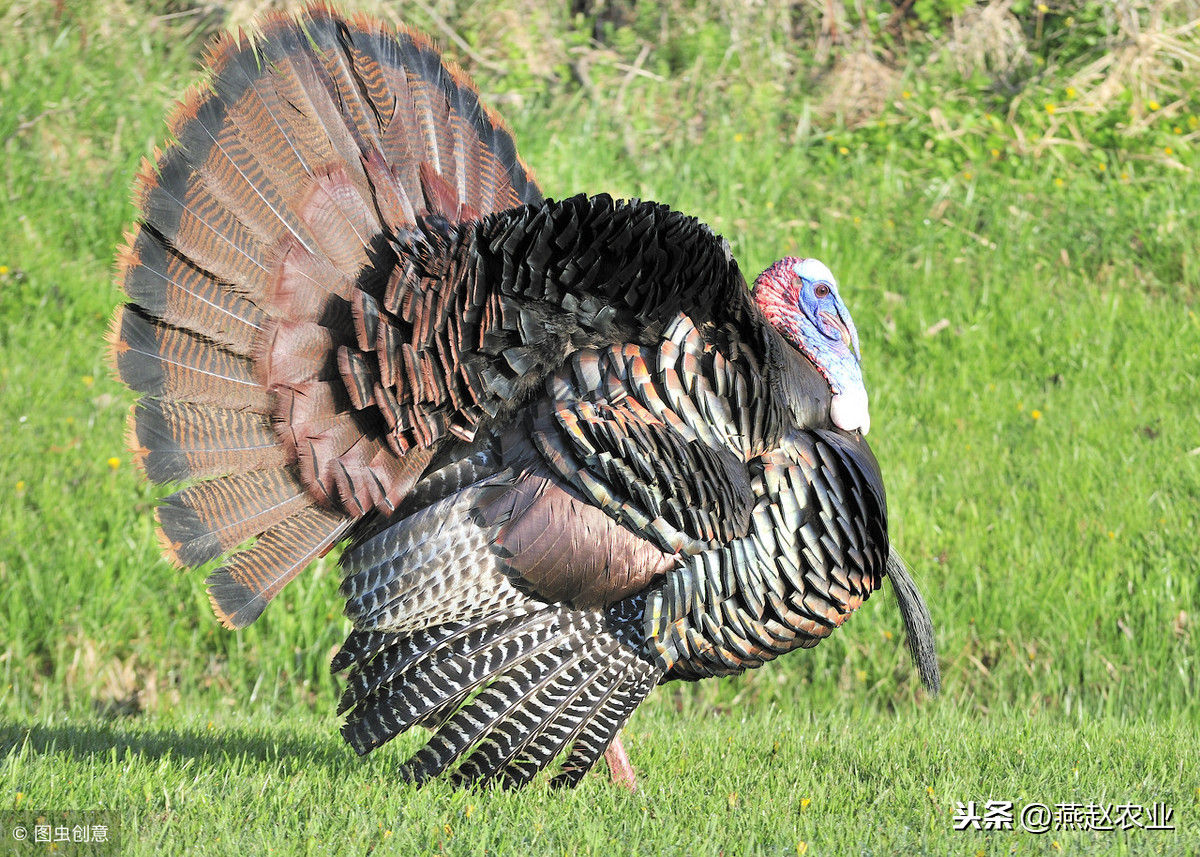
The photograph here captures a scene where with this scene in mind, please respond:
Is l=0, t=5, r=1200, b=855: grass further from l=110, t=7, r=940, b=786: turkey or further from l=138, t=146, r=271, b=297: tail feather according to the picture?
l=138, t=146, r=271, b=297: tail feather

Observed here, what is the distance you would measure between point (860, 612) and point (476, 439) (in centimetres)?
247

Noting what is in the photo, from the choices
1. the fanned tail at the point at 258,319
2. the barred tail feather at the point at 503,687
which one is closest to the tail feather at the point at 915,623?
the barred tail feather at the point at 503,687

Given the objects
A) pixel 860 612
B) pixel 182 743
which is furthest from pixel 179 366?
pixel 860 612

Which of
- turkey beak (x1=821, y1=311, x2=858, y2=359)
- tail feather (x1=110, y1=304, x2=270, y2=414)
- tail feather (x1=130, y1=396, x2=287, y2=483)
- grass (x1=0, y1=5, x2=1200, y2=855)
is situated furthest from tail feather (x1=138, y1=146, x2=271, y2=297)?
turkey beak (x1=821, y1=311, x2=858, y2=359)

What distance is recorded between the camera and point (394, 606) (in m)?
3.35

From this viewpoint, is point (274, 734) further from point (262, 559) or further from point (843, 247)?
point (843, 247)

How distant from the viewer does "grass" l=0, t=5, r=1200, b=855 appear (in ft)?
11.0

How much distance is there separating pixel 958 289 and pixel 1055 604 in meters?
2.38

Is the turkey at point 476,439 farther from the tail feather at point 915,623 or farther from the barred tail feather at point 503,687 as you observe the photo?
the tail feather at point 915,623

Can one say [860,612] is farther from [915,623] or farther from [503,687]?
[503,687]

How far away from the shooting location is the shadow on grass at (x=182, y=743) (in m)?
3.79

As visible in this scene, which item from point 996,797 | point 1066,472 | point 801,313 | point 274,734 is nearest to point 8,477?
point 274,734

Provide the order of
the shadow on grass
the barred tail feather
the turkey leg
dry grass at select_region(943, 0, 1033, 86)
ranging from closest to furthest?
the barred tail feather < the turkey leg < the shadow on grass < dry grass at select_region(943, 0, 1033, 86)

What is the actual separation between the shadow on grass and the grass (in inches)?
0.9
